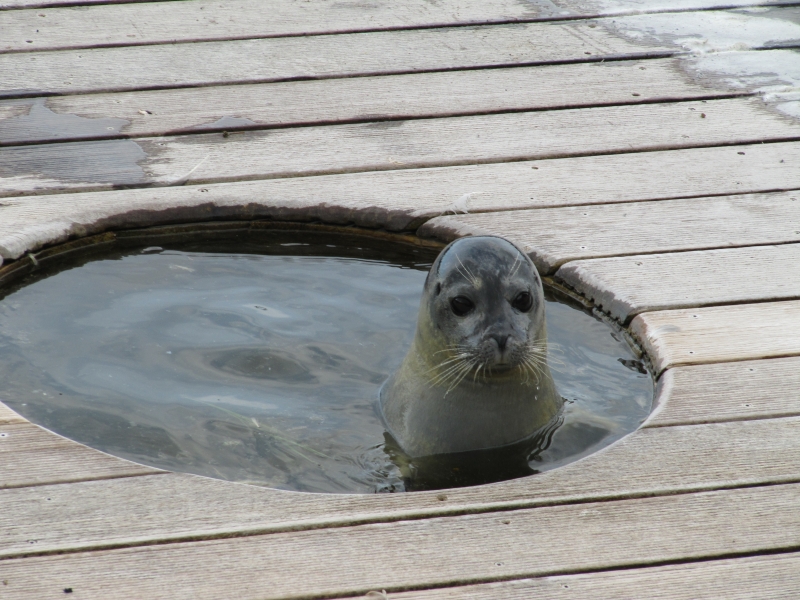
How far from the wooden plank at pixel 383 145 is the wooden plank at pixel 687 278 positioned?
2.69 ft

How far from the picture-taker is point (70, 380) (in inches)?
124

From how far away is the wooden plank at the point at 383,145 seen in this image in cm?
395

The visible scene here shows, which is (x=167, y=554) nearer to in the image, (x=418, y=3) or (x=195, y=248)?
(x=195, y=248)

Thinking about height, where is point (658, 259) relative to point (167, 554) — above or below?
above

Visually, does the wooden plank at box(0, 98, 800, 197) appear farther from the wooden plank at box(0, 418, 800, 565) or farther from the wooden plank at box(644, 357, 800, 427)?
the wooden plank at box(0, 418, 800, 565)

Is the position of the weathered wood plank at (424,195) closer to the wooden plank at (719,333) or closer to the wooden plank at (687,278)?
the wooden plank at (687,278)

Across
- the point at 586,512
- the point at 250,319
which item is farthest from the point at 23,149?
the point at 586,512

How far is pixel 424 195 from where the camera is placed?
3850 mm

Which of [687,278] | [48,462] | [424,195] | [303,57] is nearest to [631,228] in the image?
[687,278]

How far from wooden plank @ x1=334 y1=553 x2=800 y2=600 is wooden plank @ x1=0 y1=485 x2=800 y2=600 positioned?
27mm

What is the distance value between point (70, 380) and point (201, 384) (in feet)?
1.31

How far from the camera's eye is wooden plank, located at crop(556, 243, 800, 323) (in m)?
3.20

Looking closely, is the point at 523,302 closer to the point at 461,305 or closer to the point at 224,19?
the point at 461,305

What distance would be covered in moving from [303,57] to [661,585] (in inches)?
138
